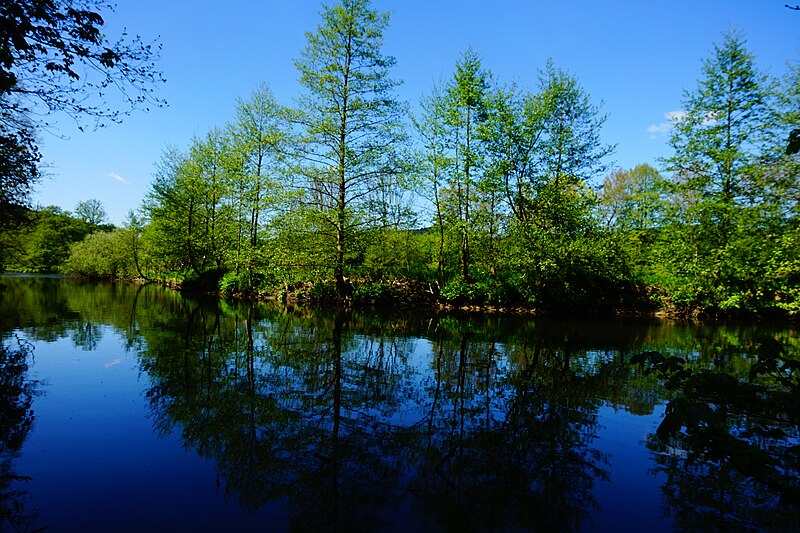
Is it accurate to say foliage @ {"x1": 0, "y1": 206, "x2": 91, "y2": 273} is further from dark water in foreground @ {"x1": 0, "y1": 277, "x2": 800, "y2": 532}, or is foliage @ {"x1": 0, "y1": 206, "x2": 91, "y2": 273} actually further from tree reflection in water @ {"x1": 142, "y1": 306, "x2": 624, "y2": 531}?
tree reflection in water @ {"x1": 142, "y1": 306, "x2": 624, "y2": 531}

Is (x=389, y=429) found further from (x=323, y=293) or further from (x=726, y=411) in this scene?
(x=323, y=293)

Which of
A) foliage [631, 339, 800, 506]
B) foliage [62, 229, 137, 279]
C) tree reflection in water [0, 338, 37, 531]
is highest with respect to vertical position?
foliage [62, 229, 137, 279]

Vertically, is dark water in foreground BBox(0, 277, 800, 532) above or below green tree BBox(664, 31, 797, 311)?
below

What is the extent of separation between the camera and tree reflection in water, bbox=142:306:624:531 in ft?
14.2

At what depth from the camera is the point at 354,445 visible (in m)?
5.63

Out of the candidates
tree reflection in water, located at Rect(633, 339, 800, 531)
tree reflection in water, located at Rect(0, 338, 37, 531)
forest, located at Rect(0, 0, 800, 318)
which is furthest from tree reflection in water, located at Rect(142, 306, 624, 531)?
forest, located at Rect(0, 0, 800, 318)

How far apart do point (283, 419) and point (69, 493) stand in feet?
8.70

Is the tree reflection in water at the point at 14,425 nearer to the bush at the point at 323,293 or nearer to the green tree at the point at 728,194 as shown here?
the bush at the point at 323,293

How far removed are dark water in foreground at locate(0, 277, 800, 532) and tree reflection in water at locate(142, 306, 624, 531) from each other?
0.10ft

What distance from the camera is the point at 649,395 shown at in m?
8.43

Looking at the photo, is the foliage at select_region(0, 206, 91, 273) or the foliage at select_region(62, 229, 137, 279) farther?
the foliage at select_region(0, 206, 91, 273)

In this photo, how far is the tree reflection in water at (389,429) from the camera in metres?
4.34

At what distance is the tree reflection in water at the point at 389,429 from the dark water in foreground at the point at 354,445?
0.03m

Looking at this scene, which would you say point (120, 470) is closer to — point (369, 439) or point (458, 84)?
point (369, 439)
